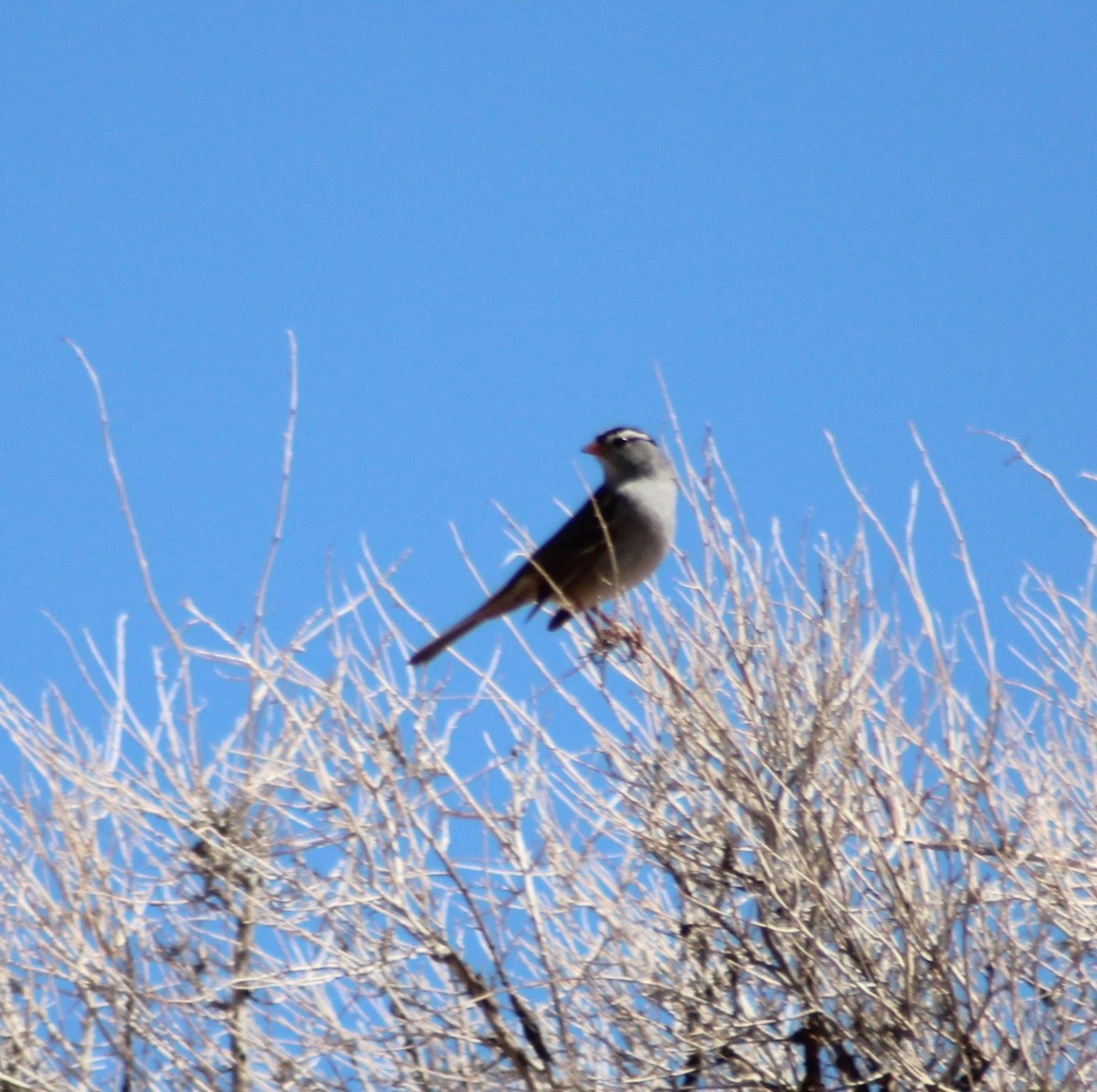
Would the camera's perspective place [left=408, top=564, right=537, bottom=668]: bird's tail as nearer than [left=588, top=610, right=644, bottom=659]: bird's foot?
No

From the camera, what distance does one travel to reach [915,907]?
5102mm

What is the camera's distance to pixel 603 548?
805 centimetres

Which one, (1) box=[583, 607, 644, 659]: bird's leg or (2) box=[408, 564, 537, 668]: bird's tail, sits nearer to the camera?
(1) box=[583, 607, 644, 659]: bird's leg

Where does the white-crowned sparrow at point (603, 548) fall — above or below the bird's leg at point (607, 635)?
above

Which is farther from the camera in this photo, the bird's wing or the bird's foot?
the bird's wing

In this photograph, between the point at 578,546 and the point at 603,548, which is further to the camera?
the point at 578,546

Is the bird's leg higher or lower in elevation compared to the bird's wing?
lower

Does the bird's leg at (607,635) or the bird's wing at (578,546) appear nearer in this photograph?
the bird's leg at (607,635)

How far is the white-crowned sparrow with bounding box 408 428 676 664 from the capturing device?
313 inches

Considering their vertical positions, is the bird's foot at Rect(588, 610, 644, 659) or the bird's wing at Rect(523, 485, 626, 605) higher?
the bird's wing at Rect(523, 485, 626, 605)

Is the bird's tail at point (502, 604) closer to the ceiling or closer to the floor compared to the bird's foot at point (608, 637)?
closer to the ceiling

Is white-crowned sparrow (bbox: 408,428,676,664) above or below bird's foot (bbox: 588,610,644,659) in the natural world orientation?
above

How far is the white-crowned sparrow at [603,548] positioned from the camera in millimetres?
7957

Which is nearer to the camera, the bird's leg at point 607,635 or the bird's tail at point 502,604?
the bird's leg at point 607,635
